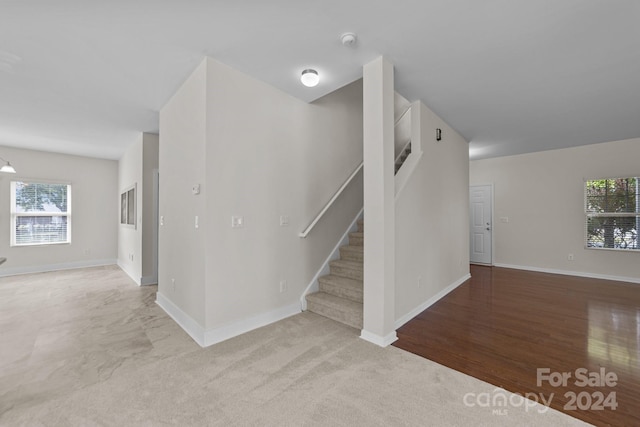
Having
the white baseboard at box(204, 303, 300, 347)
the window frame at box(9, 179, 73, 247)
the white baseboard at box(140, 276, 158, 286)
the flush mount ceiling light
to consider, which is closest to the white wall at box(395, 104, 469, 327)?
the white baseboard at box(204, 303, 300, 347)

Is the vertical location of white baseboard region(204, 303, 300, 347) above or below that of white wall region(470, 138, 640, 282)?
below

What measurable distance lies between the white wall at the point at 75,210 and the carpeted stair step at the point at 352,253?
5.86 metres

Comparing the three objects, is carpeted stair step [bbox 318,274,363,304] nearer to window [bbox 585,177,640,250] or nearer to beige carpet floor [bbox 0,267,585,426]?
beige carpet floor [bbox 0,267,585,426]

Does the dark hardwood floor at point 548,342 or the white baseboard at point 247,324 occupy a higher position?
the white baseboard at point 247,324

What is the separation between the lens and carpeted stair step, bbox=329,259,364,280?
131 inches

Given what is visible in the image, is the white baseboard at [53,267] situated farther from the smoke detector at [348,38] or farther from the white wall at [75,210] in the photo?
the smoke detector at [348,38]

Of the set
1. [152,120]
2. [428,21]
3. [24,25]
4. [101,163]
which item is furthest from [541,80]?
[101,163]

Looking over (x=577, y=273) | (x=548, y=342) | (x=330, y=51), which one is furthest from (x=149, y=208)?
(x=577, y=273)

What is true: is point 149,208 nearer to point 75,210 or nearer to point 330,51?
point 75,210

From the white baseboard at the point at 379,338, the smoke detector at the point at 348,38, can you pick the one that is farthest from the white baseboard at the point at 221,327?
the smoke detector at the point at 348,38

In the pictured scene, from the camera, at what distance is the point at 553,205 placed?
550 cm

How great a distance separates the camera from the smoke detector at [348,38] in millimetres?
2076

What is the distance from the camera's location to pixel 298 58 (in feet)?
7.82

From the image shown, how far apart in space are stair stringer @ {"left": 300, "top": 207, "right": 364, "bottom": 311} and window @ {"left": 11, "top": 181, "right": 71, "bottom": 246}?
Result: 5.92 metres
